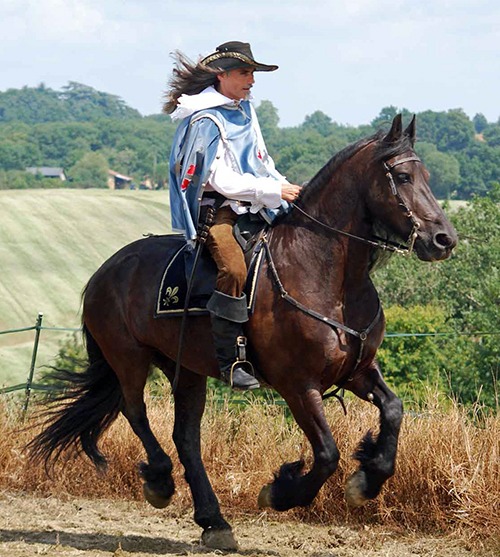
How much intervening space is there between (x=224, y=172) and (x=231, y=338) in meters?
0.97

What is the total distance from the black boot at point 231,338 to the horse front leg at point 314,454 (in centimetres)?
30

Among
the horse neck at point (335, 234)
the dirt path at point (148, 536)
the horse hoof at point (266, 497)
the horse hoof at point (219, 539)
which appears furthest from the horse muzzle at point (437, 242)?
the horse hoof at point (219, 539)

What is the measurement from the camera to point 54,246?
74.6 m

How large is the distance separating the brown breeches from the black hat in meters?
0.95

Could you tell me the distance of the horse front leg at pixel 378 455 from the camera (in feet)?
19.1

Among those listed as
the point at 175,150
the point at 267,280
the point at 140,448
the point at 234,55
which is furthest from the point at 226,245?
the point at 140,448

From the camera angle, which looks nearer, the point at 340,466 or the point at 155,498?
the point at 155,498

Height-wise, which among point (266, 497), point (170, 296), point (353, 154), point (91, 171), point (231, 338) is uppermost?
point (353, 154)

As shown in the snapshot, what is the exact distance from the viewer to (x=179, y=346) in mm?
Result: 6398

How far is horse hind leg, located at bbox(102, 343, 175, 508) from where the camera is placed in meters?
6.88

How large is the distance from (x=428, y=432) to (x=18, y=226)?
7203 centimetres

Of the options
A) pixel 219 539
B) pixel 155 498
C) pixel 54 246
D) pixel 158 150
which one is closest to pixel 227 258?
pixel 219 539

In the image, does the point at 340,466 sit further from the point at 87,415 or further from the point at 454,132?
the point at 454,132

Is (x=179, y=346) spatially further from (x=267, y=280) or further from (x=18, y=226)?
(x=18, y=226)
